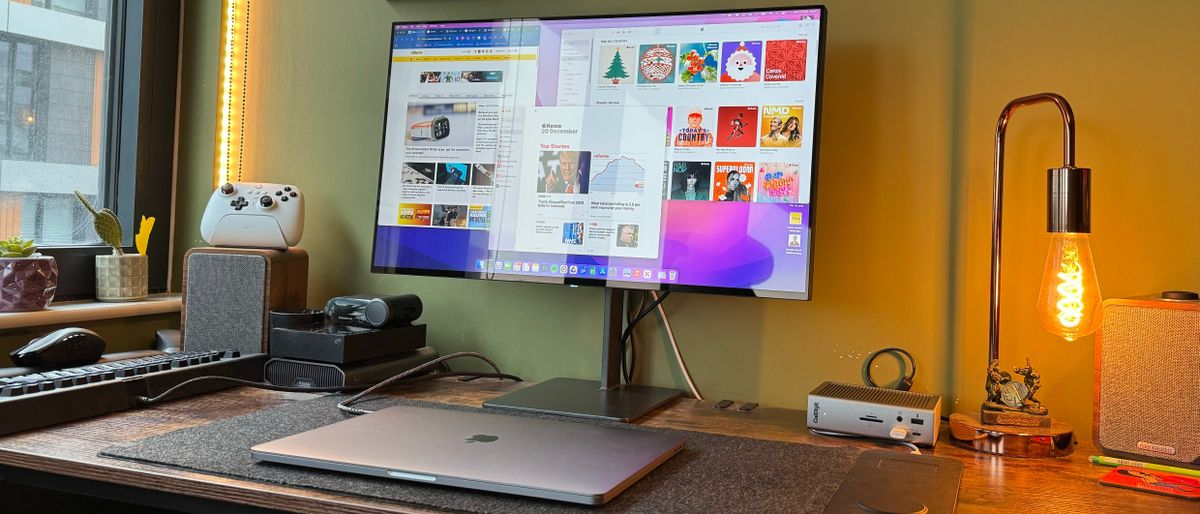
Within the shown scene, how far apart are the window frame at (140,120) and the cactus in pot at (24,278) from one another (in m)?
0.22

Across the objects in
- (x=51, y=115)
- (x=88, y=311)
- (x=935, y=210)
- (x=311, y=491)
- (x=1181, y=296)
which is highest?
(x=51, y=115)

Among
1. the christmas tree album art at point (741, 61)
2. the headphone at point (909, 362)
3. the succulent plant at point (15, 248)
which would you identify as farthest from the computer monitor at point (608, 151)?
the succulent plant at point (15, 248)

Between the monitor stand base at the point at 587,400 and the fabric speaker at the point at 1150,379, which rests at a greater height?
the fabric speaker at the point at 1150,379

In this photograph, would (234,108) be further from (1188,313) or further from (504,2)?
(1188,313)

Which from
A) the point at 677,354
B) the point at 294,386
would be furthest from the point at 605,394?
the point at 294,386

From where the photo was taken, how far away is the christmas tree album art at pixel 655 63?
51.3 inches

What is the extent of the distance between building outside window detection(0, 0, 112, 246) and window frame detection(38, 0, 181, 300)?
2 centimetres

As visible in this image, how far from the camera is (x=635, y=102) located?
1.31 metres

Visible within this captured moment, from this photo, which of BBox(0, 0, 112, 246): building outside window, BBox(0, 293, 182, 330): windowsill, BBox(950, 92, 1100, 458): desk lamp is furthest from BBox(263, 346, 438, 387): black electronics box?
BBox(950, 92, 1100, 458): desk lamp

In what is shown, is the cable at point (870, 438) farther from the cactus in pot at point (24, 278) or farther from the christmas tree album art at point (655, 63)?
the cactus in pot at point (24, 278)

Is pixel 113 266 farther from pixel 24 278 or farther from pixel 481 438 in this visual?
pixel 481 438

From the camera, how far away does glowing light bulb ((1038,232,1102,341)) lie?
1.11 metres

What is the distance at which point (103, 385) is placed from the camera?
1129 mm

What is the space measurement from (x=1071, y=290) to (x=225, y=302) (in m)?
1.25
